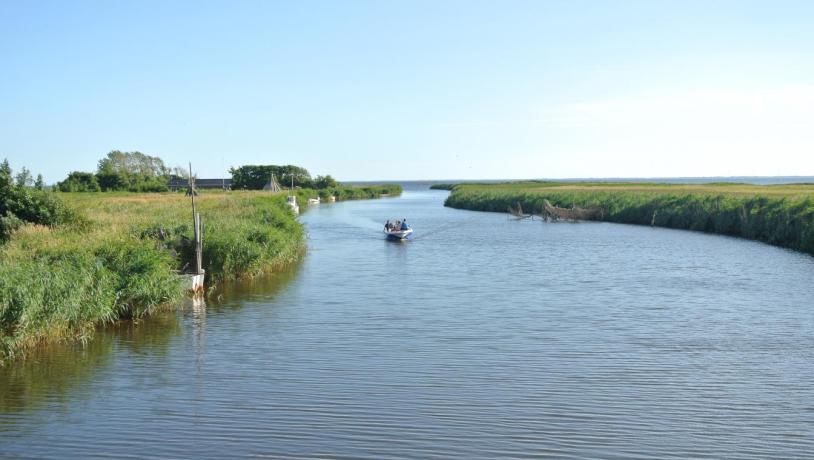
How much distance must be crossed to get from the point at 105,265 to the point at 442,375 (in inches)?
421

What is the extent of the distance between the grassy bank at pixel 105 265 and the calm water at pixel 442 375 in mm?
734

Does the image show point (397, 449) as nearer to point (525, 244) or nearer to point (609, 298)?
point (609, 298)

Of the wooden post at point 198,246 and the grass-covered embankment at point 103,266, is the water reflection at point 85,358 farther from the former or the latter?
the wooden post at point 198,246

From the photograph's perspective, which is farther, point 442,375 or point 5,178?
point 5,178

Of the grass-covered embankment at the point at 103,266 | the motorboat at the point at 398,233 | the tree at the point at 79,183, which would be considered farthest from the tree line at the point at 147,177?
the grass-covered embankment at the point at 103,266

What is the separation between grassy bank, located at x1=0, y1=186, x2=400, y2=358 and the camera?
16.1 m

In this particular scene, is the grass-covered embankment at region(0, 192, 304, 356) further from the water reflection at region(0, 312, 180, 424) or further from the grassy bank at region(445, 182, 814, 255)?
the grassy bank at region(445, 182, 814, 255)

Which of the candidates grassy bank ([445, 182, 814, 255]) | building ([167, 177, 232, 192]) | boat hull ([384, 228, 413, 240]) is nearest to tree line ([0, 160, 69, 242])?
boat hull ([384, 228, 413, 240])

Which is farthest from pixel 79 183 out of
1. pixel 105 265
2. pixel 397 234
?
pixel 105 265

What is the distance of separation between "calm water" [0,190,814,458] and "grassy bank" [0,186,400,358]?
73 centimetres

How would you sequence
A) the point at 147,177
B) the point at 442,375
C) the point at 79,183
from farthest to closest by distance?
the point at 147,177, the point at 79,183, the point at 442,375

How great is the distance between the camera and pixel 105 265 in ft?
67.4

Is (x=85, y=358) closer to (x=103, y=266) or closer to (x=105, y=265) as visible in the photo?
(x=103, y=266)

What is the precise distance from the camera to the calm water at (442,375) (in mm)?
11609
